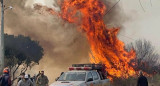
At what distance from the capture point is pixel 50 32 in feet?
109

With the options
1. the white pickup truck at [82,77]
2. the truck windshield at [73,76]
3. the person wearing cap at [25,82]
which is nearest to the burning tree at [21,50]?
the white pickup truck at [82,77]

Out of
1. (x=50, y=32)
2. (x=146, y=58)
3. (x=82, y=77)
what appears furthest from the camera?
(x=146, y=58)

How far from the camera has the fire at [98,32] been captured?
23281 millimetres

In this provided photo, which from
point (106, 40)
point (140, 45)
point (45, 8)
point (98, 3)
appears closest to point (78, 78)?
point (106, 40)

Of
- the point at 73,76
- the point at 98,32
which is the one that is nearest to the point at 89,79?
the point at 73,76

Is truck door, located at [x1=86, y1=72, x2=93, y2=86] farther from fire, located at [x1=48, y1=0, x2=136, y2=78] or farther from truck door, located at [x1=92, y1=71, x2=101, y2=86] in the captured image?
fire, located at [x1=48, y1=0, x2=136, y2=78]

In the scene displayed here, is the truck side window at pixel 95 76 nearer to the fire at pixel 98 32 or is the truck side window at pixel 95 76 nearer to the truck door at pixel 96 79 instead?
the truck door at pixel 96 79

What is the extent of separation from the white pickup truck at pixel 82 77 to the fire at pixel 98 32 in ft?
25.9

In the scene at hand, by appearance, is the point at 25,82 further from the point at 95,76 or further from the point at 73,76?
the point at 95,76

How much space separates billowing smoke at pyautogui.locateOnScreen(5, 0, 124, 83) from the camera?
31766 millimetres

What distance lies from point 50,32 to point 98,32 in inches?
438

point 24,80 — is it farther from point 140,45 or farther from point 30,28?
point 140,45

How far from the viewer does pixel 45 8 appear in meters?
27.4

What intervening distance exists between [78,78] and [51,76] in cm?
2506
